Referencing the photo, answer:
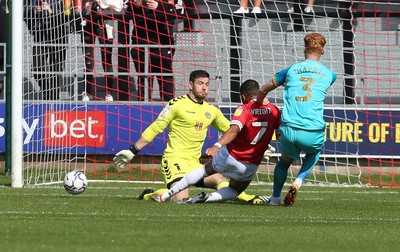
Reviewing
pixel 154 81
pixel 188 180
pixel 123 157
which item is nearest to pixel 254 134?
pixel 188 180

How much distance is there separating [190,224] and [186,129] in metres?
3.83

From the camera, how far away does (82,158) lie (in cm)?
1650

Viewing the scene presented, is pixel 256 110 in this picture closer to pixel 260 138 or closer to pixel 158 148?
pixel 260 138

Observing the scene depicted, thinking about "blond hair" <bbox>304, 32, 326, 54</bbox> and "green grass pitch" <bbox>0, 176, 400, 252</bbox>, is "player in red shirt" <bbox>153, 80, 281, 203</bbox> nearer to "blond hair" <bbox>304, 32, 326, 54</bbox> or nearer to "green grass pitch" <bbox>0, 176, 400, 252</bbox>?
"green grass pitch" <bbox>0, 176, 400, 252</bbox>

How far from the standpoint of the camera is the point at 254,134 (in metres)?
11.1

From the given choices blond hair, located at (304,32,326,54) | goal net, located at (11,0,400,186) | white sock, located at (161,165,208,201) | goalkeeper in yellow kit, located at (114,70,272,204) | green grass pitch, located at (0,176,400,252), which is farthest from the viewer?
goal net, located at (11,0,400,186)

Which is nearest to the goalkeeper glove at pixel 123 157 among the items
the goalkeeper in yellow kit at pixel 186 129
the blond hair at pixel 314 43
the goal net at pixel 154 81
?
the goalkeeper in yellow kit at pixel 186 129

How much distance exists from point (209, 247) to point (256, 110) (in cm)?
454

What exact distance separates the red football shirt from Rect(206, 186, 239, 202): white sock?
1.27ft

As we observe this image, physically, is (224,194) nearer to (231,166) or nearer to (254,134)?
(231,166)

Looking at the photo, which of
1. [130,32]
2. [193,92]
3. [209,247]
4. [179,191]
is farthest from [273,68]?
[209,247]

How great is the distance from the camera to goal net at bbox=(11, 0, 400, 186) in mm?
15328

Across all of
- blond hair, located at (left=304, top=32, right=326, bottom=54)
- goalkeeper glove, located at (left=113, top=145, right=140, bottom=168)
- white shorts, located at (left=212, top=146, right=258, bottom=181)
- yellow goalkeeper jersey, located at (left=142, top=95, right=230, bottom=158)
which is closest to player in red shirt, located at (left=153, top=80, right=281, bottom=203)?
white shorts, located at (left=212, top=146, right=258, bottom=181)

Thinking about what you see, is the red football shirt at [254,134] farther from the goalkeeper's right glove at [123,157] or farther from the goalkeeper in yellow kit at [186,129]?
the goalkeeper's right glove at [123,157]
